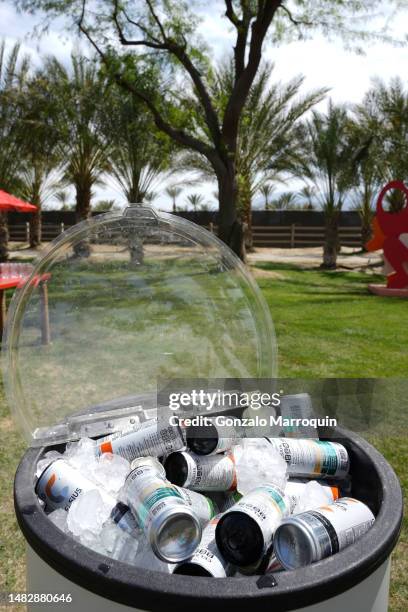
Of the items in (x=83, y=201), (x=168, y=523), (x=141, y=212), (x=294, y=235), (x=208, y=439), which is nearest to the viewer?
(x=168, y=523)

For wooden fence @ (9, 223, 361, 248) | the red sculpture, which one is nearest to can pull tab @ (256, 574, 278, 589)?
the red sculpture

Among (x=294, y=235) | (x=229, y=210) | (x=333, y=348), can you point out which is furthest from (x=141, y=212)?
(x=294, y=235)

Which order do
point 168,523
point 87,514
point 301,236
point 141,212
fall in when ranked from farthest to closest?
point 301,236 → point 141,212 → point 87,514 → point 168,523

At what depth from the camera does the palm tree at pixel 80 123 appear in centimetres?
1420

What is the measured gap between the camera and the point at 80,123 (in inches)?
579

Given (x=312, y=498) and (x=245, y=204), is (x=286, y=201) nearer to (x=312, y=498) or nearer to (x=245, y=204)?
(x=245, y=204)

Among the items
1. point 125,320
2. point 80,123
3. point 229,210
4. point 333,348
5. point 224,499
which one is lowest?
point 333,348

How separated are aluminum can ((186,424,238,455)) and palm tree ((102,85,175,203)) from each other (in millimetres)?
12964

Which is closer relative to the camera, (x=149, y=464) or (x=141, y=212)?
(x=149, y=464)

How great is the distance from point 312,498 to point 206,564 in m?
0.43

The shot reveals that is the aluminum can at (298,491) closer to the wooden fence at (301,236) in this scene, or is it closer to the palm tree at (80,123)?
the palm tree at (80,123)

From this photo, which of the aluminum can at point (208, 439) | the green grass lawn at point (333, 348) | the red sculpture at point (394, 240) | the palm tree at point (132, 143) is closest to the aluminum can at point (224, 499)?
the aluminum can at point (208, 439)

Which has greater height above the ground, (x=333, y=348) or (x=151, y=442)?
(x=151, y=442)

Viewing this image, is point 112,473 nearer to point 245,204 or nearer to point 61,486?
point 61,486
